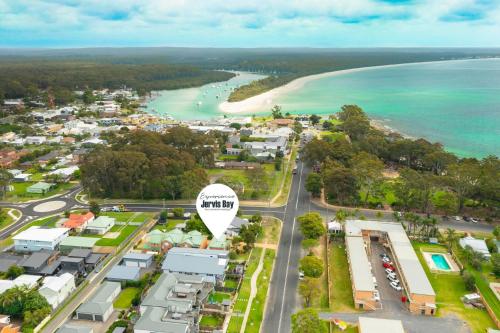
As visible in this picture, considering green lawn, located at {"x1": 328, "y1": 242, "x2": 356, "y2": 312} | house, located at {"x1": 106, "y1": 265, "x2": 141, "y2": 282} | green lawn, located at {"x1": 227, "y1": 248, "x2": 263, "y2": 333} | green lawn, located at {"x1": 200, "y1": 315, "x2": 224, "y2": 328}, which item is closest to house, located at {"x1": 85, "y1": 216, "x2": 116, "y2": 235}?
house, located at {"x1": 106, "y1": 265, "x2": 141, "y2": 282}

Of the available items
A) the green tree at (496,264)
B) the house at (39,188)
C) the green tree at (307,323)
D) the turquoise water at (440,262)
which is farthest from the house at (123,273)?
the green tree at (496,264)

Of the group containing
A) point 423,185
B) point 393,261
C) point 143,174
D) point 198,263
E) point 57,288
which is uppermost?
point 423,185

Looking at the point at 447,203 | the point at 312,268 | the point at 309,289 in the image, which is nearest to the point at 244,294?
the point at 309,289

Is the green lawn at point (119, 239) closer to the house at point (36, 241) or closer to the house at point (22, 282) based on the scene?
the house at point (36, 241)

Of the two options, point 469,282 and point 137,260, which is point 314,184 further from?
point 137,260

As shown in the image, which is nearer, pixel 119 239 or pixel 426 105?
pixel 119 239
